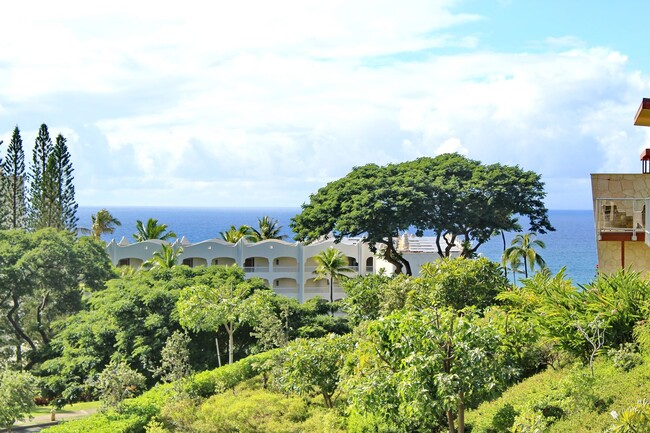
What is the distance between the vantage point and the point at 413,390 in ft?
32.6

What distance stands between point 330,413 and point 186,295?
8588 millimetres

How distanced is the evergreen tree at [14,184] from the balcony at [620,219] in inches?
1420

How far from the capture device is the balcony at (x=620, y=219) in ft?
48.9

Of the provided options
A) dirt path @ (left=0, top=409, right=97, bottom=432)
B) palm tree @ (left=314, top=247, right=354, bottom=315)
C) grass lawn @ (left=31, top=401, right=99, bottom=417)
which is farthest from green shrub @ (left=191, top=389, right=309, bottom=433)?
palm tree @ (left=314, top=247, right=354, bottom=315)

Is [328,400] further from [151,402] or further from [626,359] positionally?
[626,359]

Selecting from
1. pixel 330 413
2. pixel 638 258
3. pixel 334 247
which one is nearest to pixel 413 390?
pixel 330 413

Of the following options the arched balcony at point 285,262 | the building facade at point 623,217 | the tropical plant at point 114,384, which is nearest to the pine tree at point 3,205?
the arched balcony at point 285,262

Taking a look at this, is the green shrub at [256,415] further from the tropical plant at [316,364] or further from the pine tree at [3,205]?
the pine tree at [3,205]

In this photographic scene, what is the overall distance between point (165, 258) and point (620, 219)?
101 ft

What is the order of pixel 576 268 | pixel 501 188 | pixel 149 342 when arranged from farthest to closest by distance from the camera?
1. pixel 576 268
2. pixel 501 188
3. pixel 149 342

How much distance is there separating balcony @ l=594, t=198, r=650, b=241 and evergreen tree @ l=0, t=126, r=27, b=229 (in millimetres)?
36063

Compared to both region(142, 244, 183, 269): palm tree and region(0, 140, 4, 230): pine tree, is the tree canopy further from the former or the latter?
region(0, 140, 4, 230): pine tree

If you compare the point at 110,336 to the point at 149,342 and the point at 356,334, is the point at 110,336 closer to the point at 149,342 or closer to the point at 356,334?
the point at 149,342

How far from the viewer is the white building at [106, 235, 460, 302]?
4766 centimetres
